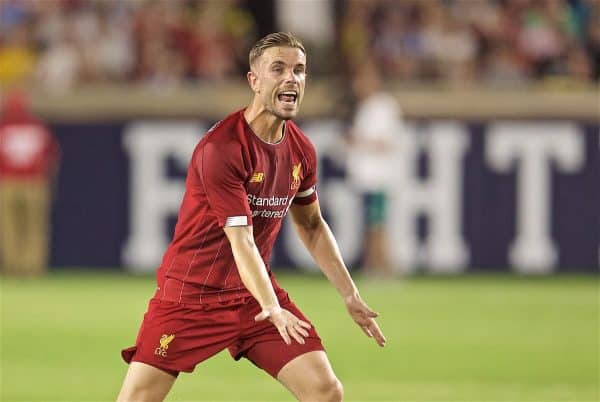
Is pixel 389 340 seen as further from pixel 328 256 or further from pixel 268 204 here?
pixel 268 204

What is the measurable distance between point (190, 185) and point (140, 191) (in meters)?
10.5

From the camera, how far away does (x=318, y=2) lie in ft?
63.9

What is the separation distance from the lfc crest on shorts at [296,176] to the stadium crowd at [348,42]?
1103 centimetres

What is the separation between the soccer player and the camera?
5.87m

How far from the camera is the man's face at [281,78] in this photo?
19.2 ft

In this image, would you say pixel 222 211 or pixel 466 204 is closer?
pixel 222 211

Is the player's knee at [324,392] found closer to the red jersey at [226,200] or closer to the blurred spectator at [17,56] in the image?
the red jersey at [226,200]

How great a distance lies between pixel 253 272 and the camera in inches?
226

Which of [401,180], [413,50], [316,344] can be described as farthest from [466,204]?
[316,344]

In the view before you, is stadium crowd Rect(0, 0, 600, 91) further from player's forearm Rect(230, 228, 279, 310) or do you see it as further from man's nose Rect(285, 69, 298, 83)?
player's forearm Rect(230, 228, 279, 310)

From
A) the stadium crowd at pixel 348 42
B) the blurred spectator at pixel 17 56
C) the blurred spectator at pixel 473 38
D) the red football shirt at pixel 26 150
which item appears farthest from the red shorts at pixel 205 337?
the blurred spectator at pixel 17 56

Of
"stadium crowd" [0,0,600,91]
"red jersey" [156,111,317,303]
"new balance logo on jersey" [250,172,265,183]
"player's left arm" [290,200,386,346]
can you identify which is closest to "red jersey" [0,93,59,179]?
"stadium crowd" [0,0,600,91]

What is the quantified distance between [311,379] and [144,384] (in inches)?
27.9

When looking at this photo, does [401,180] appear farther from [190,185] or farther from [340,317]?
[190,185]
